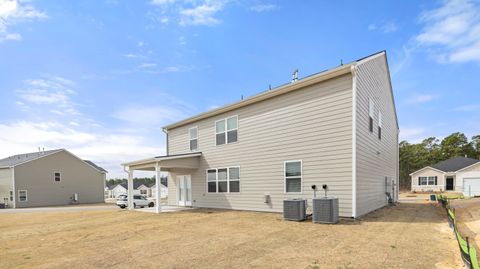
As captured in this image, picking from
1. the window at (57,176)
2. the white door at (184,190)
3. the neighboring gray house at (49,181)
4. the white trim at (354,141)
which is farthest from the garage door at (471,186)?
the window at (57,176)

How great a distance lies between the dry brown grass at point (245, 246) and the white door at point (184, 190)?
753 cm

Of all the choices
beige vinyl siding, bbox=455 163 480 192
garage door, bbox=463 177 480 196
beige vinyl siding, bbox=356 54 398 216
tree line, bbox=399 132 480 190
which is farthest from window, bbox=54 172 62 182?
tree line, bbox=399 132 480 190

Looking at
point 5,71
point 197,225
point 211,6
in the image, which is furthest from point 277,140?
point 5,71

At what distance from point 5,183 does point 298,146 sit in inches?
1225

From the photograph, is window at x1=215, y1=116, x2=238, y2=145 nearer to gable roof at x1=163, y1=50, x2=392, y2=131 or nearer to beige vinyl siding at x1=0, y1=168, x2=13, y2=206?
gable roof at x1=163, y1=50, x2=392, y2=131

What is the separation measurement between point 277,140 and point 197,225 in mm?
4856

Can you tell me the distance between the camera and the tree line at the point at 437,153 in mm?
49906

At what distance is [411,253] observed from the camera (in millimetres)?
5242

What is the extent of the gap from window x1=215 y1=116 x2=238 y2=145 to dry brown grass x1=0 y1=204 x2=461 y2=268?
5637 millimetres

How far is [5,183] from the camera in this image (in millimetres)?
27734

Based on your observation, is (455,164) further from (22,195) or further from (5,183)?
(5,183)

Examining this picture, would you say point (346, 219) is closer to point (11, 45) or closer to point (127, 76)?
point (127, 76)

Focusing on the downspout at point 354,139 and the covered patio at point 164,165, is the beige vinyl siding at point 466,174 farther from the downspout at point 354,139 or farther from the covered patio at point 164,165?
the covered patio at point 164,165

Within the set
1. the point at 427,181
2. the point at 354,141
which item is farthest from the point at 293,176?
the point at 427,181
